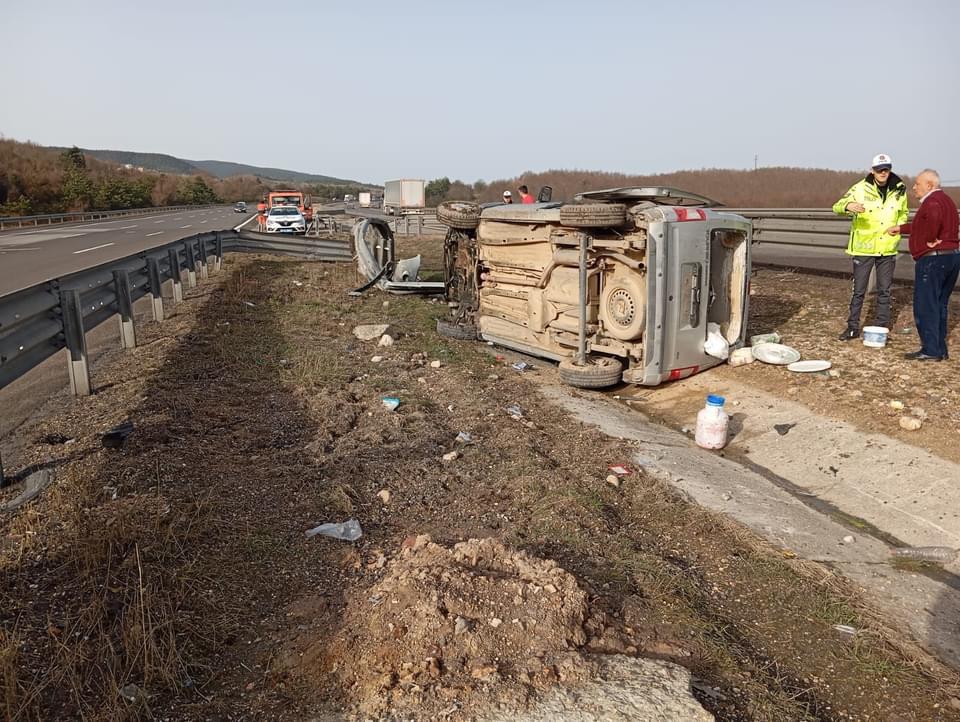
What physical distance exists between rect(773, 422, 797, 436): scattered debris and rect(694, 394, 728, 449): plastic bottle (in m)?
0.56

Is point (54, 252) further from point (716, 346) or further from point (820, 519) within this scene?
point (820, 519)

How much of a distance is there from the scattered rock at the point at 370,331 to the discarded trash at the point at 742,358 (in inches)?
182

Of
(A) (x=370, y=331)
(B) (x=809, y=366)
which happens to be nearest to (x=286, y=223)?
(A) (x=370, y=331)

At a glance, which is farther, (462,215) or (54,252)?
(54,252)

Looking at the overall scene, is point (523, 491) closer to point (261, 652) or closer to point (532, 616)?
point (532, 616)

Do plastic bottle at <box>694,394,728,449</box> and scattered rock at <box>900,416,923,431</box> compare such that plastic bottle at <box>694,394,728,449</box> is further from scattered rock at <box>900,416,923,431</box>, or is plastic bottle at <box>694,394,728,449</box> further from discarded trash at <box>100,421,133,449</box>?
discarded trash at <box>100,421,133,449</box>

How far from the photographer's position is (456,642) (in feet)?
8.87

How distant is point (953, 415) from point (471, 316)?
590 cm

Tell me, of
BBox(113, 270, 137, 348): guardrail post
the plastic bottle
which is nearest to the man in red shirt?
the plastic bottle

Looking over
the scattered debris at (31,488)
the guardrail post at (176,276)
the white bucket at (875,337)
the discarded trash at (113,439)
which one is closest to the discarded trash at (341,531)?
the scattered debris at (31,488)

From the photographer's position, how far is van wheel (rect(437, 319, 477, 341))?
31.6ft

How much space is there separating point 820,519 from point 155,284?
8036 millimetres

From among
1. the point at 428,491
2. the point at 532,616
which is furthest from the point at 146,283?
the point at 532,616

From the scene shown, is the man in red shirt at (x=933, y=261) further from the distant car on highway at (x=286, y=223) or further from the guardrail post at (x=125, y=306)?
the distant car on highway at (x=286, y=223)
